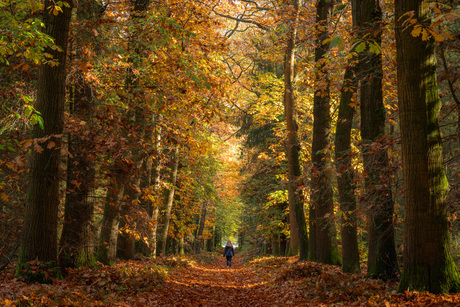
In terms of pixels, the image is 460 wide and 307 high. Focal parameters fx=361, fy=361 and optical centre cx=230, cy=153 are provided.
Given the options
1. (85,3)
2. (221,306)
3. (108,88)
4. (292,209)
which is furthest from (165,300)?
(292,209)

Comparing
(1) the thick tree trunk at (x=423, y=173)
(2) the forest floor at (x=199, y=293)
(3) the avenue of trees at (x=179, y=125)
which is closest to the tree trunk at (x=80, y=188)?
(3) the avenue of trees at (x=179, y=125)

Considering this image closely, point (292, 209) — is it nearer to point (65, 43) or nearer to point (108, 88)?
point (108, 88)

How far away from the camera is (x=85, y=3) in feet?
31.8

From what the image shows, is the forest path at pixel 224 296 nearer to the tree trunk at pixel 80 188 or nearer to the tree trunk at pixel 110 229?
the tree trunk at pixel 110 229

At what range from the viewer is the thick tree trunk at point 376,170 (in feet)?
25.3

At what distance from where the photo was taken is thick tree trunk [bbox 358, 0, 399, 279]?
7.73 meters

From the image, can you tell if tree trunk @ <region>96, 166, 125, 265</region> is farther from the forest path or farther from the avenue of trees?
the forest path

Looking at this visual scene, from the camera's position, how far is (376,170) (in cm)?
809

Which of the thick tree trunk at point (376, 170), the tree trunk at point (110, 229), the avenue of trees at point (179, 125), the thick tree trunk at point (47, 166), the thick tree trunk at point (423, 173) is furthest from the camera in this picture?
the tree trunk at point (110, 229)

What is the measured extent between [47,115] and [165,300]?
5067 millimetres

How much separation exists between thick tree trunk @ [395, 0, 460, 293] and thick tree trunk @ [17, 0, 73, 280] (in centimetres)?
657

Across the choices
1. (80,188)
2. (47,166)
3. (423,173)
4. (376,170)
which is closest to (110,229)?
(80,188)

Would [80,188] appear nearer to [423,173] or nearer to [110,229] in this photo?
[110,229]

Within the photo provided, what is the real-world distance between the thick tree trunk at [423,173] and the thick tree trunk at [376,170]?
4.51 ft
